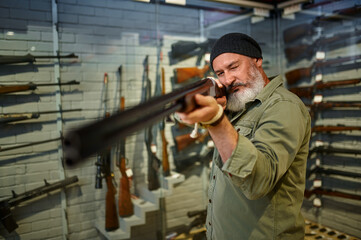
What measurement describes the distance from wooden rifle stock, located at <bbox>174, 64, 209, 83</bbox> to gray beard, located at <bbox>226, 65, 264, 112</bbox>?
2.08 m

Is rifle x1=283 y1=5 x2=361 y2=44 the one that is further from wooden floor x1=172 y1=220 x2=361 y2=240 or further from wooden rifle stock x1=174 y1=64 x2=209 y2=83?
wooden floor x1=172 y1=220 x2=361 y2=240

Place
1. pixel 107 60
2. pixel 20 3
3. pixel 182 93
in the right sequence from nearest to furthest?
pixel 182 93
pixel 20 3
pixel 107 60

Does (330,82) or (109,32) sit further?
(330,82)

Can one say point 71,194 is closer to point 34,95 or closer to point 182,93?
point 34,95

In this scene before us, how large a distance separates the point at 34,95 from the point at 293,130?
266 centimetres

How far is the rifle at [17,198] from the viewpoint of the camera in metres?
2.66

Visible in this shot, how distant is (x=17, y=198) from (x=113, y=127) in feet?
8.90

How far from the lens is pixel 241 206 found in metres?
1.35

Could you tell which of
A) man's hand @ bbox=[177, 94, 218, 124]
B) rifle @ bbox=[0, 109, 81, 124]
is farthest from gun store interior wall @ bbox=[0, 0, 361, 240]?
A: man's hand @ bbox=[177, 94, 218, 124]

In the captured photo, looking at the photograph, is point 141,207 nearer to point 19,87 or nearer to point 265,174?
point 19,87

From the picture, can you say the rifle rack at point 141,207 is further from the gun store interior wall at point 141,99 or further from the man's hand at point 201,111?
the man's hand at point 201,111

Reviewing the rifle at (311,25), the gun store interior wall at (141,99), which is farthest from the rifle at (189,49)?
the rifle at (311,25)

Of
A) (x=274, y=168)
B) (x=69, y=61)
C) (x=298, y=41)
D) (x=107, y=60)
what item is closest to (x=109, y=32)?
(x=107, y=60)

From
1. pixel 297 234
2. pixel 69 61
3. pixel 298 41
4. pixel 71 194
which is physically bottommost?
pixel 71 194
